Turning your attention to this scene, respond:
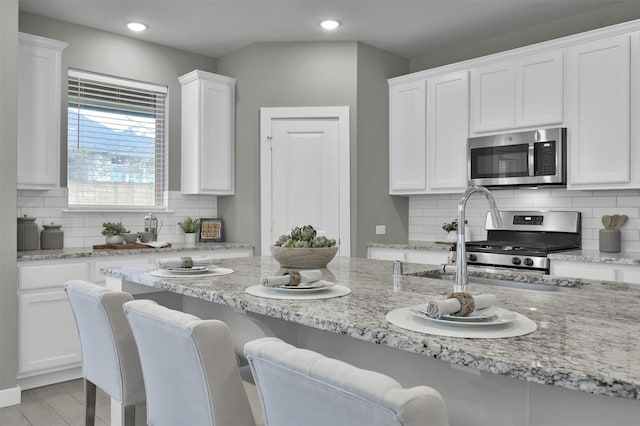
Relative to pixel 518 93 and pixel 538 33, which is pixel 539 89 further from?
pixel 538 33

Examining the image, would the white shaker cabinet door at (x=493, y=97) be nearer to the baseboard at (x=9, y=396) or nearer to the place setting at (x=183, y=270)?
the place setting at (x=183, y=270)

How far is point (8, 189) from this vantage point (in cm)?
316

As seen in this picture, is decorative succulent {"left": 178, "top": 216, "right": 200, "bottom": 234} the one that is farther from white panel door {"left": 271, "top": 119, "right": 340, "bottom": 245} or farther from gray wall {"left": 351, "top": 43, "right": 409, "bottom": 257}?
gray wall {"left": 351, "top": 43, "right": 409, "bottom": 257}

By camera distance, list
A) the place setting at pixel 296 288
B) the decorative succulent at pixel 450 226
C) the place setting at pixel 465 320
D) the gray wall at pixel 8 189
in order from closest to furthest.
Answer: the place setting at pixel 465 320, the place setting at pixel 296 288, the gray wall at pixel 8 189, the decorative succulent at pixel 450 226

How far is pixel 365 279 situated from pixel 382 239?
9.67 feet

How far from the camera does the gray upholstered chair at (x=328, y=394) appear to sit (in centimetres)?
78

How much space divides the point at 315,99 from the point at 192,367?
12.5ft

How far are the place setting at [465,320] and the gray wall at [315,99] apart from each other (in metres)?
3.42

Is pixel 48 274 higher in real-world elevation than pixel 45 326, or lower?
higher

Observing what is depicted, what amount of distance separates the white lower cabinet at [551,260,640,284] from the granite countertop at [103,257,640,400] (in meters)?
1.46

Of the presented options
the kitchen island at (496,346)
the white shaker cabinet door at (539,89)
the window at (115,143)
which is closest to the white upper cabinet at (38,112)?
the window at (115,143)

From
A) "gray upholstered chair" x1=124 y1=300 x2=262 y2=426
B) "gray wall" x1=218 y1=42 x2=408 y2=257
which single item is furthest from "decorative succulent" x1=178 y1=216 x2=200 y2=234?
"gray upholstered chair" x1=124 y1=300 x2=262 y2=426

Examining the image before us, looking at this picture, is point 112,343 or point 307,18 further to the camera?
point 307,18

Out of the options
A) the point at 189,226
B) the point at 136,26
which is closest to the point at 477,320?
the point at 189,226
